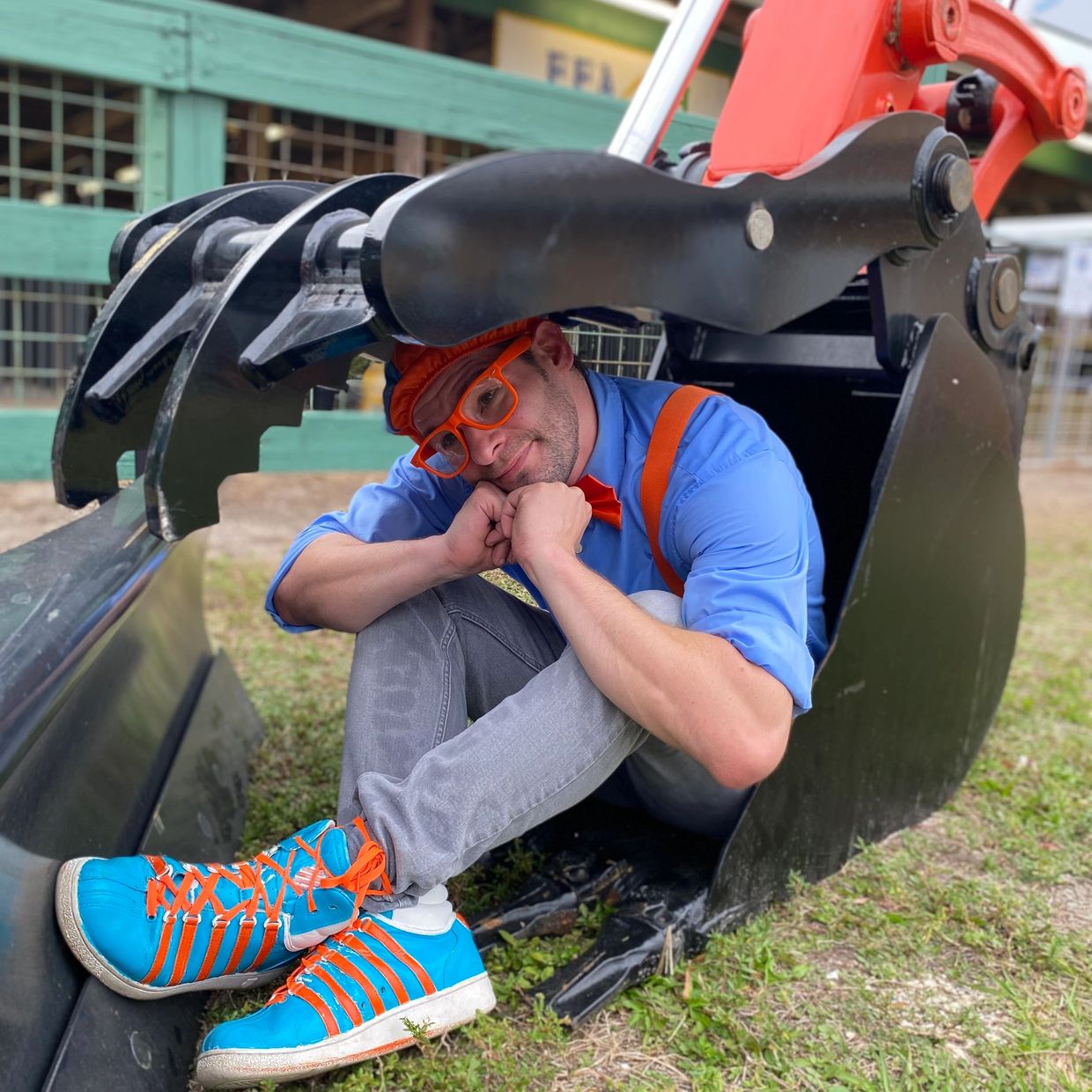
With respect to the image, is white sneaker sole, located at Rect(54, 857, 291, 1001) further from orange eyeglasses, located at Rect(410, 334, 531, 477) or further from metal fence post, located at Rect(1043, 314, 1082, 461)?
metal fence post, located at Rect(1043, 314, 1082, 461)

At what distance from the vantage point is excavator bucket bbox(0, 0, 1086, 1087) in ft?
3.51

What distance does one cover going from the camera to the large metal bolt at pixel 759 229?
125 centimetres

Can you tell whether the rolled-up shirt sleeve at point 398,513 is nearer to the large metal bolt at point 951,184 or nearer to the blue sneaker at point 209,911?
the blue sneaker at point 209,911

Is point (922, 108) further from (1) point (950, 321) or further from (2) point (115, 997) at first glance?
(2) point (115, 997)

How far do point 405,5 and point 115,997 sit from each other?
6468 millimetres

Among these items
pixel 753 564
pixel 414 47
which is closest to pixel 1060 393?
pixel 414 47

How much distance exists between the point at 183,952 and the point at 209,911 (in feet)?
0.17

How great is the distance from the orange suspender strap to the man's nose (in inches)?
8.1

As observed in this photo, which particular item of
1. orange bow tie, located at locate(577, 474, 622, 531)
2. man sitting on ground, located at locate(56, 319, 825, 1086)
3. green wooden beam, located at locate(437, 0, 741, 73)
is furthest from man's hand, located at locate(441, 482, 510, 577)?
green wooden beam, located at locate(437, 0, 741, 73)

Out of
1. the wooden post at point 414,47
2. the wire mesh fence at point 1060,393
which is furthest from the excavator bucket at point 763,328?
the wire mesh fence at point 1060,393

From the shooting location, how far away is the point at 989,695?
2123 millimetres

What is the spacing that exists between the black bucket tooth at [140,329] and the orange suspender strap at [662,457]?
581 mm

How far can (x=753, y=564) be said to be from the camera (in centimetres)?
129

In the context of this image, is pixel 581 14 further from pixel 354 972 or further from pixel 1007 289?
pixel 354 972
